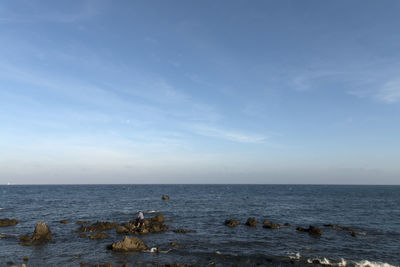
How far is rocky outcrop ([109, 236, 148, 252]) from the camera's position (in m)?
27.7

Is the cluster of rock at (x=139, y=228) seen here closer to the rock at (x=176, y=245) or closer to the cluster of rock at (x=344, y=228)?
the rock at (x=176, y=245)

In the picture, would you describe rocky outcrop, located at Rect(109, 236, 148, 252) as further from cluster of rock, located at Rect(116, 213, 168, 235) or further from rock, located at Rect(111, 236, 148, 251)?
cluster of rock, located at Rect(116, 213, 168, 235)

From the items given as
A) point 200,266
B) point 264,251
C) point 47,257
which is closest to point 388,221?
point 264,251

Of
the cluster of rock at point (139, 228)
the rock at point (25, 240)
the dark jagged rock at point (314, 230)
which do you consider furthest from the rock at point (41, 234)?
the dark jagged rock at point (314, 230)

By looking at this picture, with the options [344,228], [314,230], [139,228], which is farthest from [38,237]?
[344,228]

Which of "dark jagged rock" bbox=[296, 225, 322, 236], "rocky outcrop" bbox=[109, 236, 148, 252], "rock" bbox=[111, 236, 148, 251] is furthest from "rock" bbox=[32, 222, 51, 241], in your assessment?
"dark jagged rock" bbox=[296, 225, 322, 236]

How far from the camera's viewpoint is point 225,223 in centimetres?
4459

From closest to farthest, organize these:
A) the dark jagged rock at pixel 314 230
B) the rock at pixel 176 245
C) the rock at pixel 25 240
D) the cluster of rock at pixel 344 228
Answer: the rock at pixel 176 245 < the rock at pixel 25 240 < the dark jagged rock at pixel 314 230 < the cluster of rock at pixel 344 228

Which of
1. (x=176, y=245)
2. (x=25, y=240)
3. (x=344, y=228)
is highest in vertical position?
(x=176, y=245)

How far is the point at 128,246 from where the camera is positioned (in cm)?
2802

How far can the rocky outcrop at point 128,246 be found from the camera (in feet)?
91.0

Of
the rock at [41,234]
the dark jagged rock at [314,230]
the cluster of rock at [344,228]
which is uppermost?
the rock at [41,234]

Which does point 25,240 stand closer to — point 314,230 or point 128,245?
point 128,245

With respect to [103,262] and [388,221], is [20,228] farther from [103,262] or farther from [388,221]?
[388,221]
